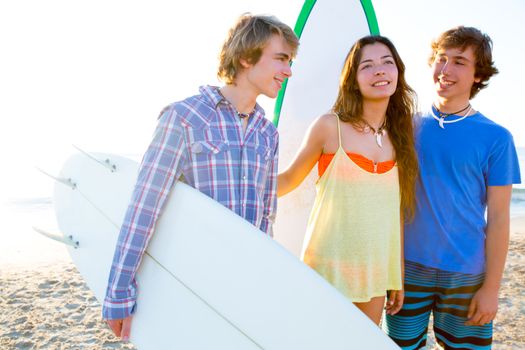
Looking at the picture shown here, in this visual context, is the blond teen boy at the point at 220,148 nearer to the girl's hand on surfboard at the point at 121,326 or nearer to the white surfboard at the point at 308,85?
the girl's hand on surfboard at the point at 121,326

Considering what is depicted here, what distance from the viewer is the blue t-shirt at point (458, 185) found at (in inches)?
58.4

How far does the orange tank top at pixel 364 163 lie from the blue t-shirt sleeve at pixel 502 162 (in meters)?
0.36

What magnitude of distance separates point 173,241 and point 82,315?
7.02 feet

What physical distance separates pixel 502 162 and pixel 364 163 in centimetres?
51

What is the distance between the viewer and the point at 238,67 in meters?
1.28

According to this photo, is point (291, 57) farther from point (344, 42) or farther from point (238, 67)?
point (344, 42)

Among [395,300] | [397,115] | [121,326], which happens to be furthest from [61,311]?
[397,115]

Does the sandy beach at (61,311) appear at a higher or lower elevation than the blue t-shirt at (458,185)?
lower

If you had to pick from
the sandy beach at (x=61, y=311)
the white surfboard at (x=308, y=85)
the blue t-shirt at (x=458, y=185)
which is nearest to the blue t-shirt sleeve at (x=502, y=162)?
the blue t-shirt at (x=458, y=185)

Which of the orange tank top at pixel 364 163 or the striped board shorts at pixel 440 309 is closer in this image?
the orange tank top at pixel 364 163

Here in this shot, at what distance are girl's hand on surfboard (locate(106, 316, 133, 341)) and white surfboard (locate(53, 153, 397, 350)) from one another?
56 millimetres

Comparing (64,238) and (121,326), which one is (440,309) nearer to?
(121,326)

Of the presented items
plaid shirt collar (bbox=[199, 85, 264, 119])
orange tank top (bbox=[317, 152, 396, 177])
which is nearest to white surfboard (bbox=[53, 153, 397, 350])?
plaid shirt collar (bbox=[199, 85, 264, 119])

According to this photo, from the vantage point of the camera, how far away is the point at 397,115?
154 centimetres
